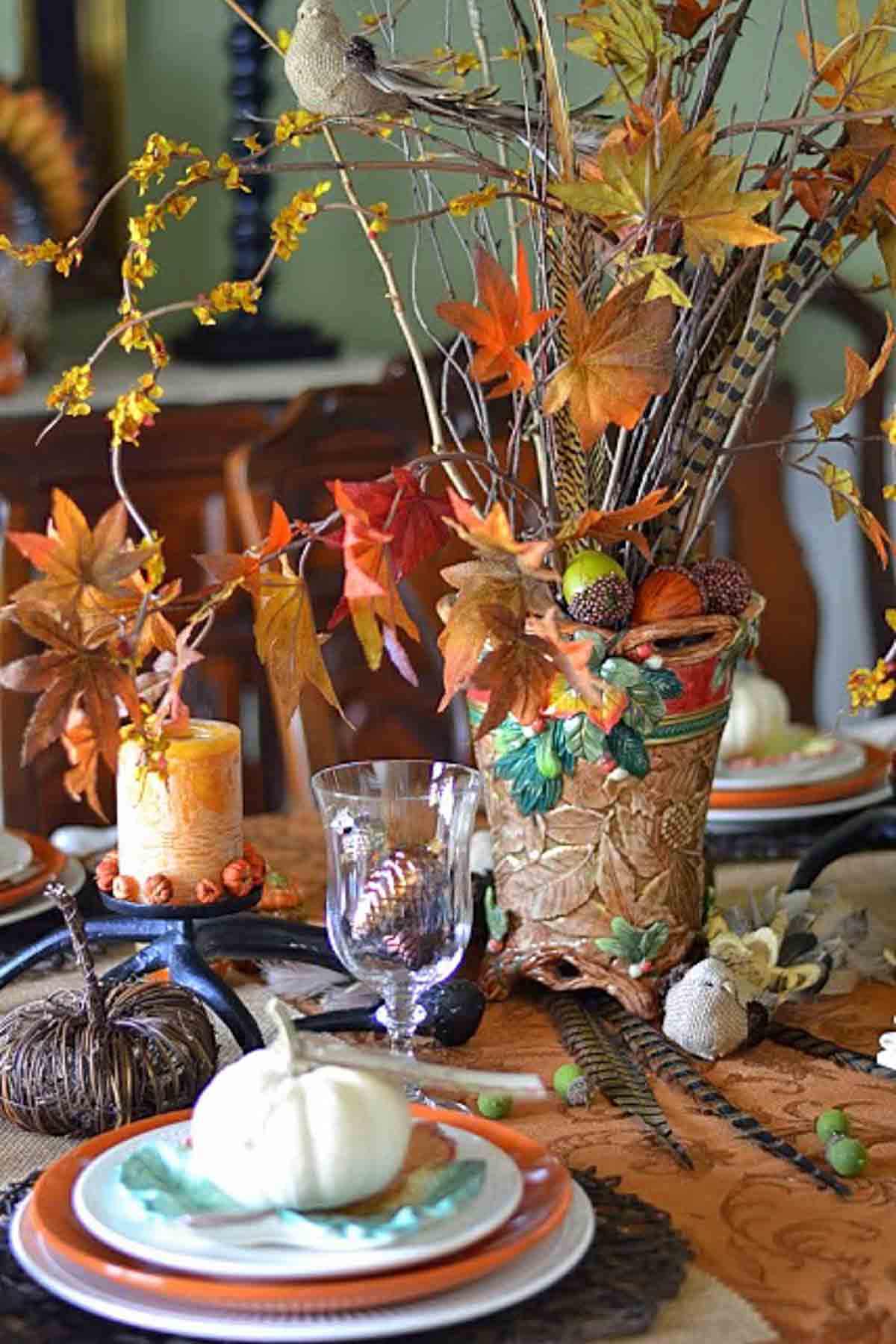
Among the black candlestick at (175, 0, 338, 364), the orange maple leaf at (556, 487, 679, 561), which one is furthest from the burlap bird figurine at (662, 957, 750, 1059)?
the black candlestick at (175, 0, 338, 364)

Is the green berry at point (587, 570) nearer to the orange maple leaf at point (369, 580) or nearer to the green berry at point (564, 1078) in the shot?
the orange maple leaf at point (369, 580)

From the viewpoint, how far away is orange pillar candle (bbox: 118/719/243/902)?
108cm

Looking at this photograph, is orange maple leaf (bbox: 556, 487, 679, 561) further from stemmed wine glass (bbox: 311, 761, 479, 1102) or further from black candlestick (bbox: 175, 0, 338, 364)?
black candlestick (bbox: 175, 0, 338, 364)

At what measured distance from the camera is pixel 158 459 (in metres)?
2.73

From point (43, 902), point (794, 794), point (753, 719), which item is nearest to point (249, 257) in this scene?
point (753, 719)

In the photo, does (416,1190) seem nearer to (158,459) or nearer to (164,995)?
(164,995)

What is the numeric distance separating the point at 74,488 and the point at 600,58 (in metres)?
1.64

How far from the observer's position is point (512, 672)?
2.90 feet

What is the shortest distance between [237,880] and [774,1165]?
0.33m

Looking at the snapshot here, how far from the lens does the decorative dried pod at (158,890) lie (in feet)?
3.56

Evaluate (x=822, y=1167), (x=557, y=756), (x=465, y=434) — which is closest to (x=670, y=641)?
(x=557, y=756)

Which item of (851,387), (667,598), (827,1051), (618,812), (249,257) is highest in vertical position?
(249,257)

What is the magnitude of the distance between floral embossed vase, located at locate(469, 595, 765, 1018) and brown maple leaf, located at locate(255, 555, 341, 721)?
0.16 m

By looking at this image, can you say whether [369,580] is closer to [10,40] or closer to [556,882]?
[556,882]
